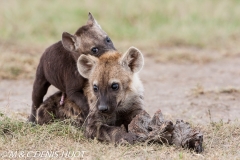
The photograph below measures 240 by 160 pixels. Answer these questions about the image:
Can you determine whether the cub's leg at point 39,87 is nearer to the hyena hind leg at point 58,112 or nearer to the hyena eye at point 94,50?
the hyena hind leg at point 58,112

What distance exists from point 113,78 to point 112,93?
155mm

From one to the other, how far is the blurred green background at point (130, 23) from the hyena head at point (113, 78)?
4.50m

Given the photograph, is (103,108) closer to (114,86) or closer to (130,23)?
(114,86)

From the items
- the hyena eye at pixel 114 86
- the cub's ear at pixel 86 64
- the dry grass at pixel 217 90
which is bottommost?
the dry grass at pixel 217 90

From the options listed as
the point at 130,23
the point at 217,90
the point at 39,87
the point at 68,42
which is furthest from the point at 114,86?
the point at 130,23

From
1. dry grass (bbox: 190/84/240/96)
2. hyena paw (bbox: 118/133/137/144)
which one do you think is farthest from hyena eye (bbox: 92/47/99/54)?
dry grass (bbox: 190/84/240/96)

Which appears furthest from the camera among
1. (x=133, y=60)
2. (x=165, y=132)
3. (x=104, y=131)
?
(x=133, y=60)

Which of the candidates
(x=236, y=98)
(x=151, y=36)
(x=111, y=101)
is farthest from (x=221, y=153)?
(x=151, y=36)

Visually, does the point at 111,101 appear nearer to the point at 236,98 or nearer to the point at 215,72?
the point at 236,98

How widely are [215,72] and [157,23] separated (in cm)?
327

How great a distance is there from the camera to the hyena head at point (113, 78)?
539cm

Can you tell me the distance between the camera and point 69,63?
20.1 ft

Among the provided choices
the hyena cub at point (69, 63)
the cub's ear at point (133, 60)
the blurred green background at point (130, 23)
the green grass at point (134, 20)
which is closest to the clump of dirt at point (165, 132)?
the cub's ear at point (133, 60)

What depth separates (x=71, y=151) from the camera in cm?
504
